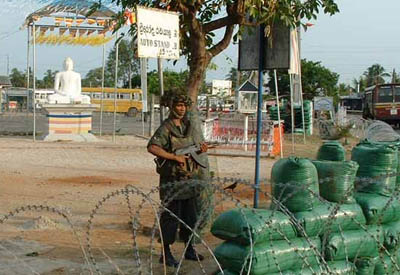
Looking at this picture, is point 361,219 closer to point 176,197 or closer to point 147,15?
point 176,197

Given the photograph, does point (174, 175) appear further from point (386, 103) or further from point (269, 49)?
point (386, 103)

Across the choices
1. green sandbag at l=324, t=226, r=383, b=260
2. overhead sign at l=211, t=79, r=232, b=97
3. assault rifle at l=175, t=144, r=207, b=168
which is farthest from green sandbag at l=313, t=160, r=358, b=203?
overhead sign at l=211, t=79, r=232, b=97

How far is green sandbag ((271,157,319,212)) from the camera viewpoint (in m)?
4.62

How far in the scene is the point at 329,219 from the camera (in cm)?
455

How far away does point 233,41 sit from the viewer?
6.96m

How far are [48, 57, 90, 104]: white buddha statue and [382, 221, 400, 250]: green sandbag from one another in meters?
16.0

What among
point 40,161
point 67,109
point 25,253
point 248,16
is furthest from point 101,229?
point 67,109

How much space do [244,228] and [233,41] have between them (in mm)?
3262

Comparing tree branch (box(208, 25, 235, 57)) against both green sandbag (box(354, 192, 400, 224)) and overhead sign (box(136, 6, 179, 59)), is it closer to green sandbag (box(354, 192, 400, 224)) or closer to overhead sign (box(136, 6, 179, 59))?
overhead sign (box(136, 6, 179, 59))

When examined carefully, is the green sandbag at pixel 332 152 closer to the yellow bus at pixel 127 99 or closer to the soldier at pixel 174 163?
the soldier at pixel 174 163

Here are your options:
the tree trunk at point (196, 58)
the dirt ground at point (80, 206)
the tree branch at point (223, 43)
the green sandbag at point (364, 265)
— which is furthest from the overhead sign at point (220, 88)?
the green sandbag at point (364, 265)

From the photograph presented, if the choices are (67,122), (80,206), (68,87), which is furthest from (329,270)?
(68,87)

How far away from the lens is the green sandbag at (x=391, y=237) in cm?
512

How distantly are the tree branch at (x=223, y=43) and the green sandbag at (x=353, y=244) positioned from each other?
296 cm
